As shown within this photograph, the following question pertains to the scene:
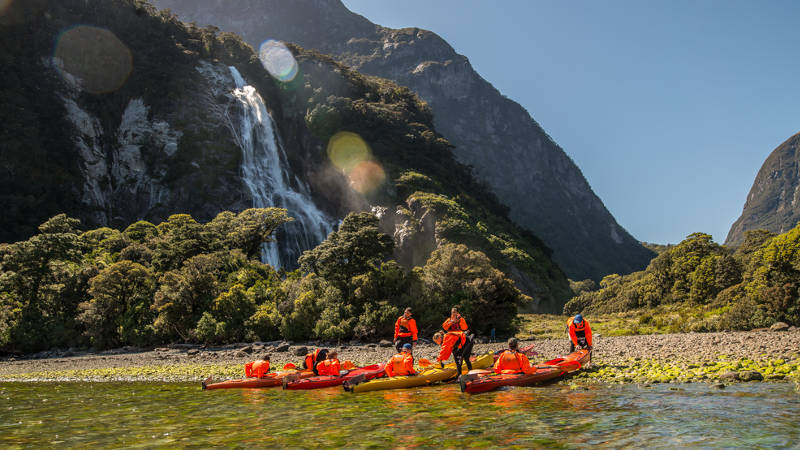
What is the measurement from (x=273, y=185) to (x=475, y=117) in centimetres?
11231

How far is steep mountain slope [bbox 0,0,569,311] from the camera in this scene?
5806 cm

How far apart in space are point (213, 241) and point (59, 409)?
28.6 m

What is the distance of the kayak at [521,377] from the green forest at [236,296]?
15475mm

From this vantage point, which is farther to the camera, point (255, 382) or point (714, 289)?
point (714, 289)

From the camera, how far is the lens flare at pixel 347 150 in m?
70.1

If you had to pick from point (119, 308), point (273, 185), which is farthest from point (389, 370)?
point (273, 185)

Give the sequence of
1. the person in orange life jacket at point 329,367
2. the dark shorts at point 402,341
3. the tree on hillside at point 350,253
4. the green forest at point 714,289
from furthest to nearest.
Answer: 1. the tree on hillside at point 350,253
2. the green forest at point 714,289
3. the dark shorts at point 402,341
4. the person in orange life jacket at point 329,367

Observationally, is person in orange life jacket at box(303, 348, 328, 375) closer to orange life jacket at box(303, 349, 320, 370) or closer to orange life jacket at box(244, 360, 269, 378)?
orange life jacket at box(303, 349, 320, 370)

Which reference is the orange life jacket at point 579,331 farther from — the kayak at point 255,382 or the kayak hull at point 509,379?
the kayak at point 255,382

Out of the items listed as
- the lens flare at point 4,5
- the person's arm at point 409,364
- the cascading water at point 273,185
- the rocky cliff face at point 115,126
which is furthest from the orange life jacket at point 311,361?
the lens flare at point 4,5

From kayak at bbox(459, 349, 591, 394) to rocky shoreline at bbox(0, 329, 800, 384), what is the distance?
45cm

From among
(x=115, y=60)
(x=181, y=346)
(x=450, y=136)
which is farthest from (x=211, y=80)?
(x=450, y=136)

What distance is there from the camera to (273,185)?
213 feet

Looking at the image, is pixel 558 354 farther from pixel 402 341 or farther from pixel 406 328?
pixel 406 328
